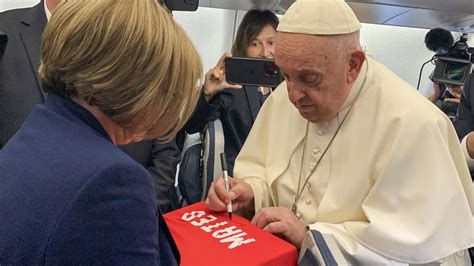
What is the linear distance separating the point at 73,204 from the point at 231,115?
1374 mm

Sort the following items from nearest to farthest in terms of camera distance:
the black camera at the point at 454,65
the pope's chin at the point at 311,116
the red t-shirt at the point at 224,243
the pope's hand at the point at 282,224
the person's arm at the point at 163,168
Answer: the red t-shirt at the point at 224,243, the pope's hand at the point at 282,224, the pope's chin at the point at 311,116, the person's arm at the point at 163,168, the black camera at the point at 454,65

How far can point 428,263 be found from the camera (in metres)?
1.31

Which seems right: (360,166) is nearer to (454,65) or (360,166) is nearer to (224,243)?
(224,243)

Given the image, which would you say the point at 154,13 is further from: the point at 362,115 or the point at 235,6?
the point at 235,6

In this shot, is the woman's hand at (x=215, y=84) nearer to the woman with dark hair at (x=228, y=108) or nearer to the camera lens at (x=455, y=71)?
the woman with dark hair at (x=228, y=108)

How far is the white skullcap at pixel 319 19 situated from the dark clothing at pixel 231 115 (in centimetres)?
66

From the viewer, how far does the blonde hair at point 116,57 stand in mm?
680

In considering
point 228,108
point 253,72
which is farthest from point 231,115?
point 253,72

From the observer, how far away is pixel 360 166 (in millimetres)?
1315

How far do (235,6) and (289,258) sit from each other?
116 inches

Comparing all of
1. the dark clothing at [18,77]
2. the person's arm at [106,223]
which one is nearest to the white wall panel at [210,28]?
the dark clothing at [18,77]

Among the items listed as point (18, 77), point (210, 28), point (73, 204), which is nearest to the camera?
point (73, 204)

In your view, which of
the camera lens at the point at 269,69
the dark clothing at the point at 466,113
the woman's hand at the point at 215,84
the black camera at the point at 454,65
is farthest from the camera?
the black camera at the point at 454,65

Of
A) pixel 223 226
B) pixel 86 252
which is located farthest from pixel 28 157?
pixel 223 226
